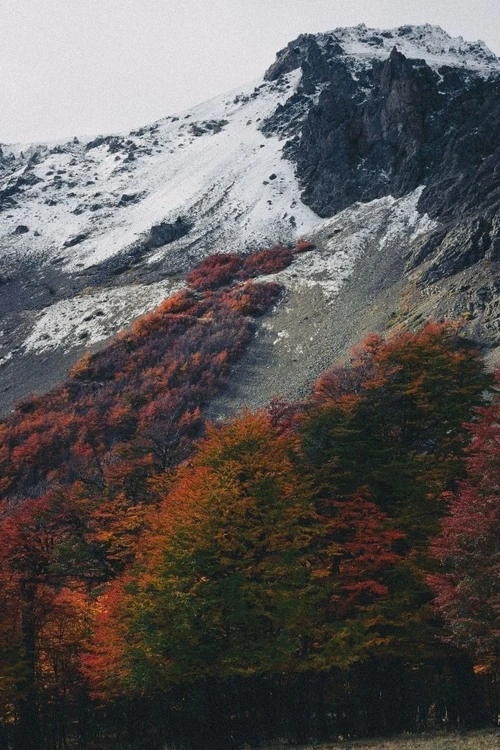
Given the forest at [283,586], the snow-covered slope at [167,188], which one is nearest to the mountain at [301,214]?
the snow-covered slope at [167,188]

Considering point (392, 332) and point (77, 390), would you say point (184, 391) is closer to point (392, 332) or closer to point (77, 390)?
point (77, 390)

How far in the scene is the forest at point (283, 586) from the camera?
1778 cm

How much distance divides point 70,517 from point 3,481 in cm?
3384

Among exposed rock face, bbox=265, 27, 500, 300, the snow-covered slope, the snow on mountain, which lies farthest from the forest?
the snow on mountain

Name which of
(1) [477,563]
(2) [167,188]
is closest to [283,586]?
(1) [477,563]

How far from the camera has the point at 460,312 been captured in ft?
175

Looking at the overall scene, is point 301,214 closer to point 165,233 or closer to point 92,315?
point 165,233

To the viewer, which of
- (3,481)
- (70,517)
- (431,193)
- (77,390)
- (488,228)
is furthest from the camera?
(431,193)

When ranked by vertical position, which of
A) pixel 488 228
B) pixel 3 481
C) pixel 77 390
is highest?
pixel 488 228

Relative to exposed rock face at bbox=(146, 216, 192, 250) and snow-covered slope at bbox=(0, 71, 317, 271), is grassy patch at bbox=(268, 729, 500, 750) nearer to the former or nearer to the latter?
snow-covered slope at bbox=(0, 71, 317, 271)

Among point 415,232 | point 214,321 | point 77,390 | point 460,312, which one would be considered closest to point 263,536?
point 460,312

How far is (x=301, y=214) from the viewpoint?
99.4 meters

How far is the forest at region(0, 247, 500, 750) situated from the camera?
58.3ft

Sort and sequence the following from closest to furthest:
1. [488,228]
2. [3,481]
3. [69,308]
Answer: [3,481] < [488,228] < [69,308]
